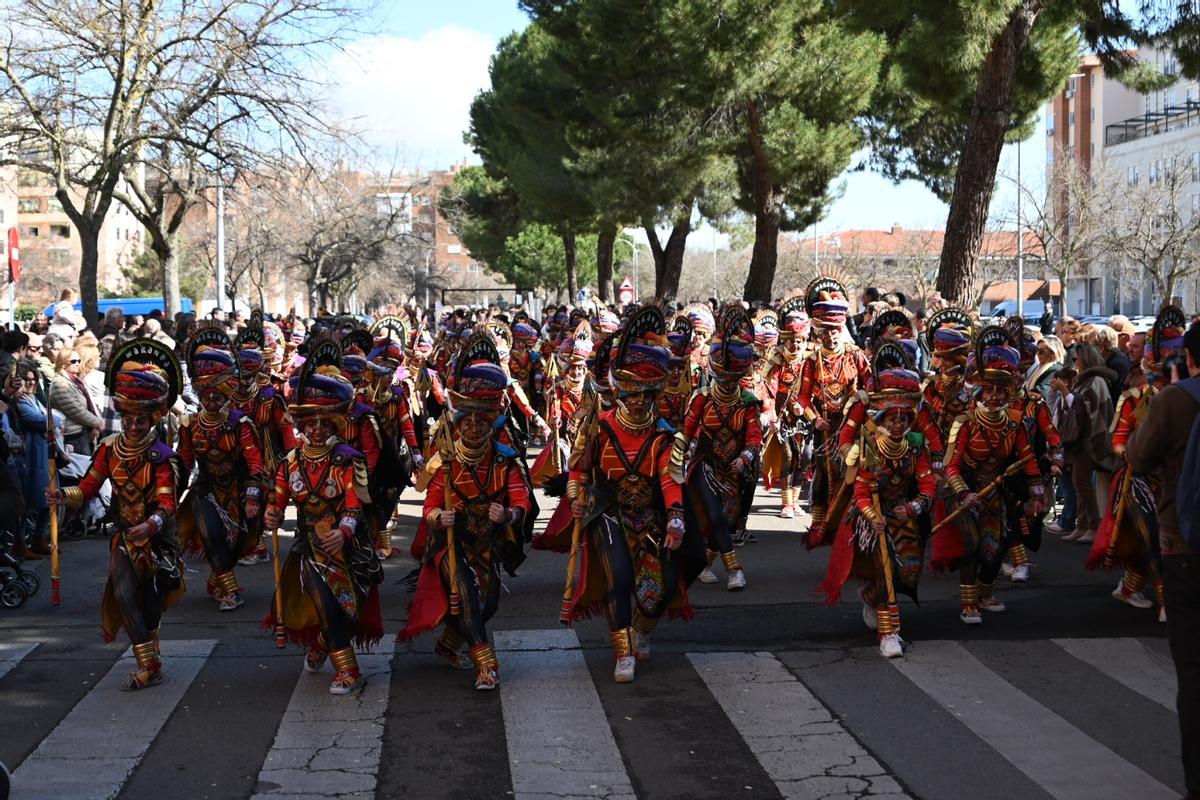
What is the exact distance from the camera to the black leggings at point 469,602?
7.46 m

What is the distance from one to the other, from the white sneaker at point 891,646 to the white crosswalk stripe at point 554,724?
1742mm

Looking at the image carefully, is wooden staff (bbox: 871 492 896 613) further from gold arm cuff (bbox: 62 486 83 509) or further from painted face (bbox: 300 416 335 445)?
gold arm cuff (bbox: 62 486 83 509)

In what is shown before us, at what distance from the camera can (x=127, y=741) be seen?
6633 millimetres

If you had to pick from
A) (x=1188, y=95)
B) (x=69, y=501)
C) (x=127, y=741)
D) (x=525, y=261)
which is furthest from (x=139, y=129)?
(x=1188, y=95)

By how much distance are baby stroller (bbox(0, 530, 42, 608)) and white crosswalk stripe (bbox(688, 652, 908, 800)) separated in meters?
4.68

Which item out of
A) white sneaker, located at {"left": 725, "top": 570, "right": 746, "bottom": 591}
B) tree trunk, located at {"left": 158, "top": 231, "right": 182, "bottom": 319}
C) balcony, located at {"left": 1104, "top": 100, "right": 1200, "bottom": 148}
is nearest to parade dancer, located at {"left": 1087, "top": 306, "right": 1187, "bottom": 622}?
white sneaker, located at {"left": 725, "top": 570, "right": 746, "bottom": 591}

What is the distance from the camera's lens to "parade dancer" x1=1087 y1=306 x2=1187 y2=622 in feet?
28.3

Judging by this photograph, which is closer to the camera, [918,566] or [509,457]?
[509,457]

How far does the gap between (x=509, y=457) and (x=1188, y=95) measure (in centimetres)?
7033

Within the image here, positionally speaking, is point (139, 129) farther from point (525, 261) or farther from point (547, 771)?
point (525, 261)

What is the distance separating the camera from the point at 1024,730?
6.71 metres

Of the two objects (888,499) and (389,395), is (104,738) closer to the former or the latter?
(888,499)

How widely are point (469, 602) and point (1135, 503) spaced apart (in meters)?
4.26

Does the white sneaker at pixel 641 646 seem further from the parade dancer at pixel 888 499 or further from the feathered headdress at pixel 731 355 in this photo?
the feathered headdress at pixel 731 355
